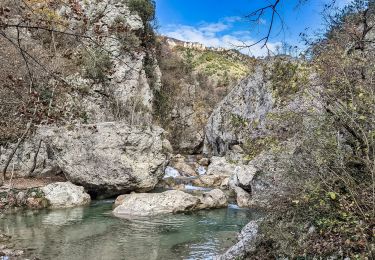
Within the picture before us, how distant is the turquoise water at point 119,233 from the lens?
10.7 meters

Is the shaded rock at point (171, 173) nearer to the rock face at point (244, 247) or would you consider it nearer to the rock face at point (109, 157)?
the rock face at point (109, 157)

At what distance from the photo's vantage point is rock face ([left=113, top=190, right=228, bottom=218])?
1555 centimetres

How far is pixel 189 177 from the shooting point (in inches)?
1002

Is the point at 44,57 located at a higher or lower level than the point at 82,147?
higher

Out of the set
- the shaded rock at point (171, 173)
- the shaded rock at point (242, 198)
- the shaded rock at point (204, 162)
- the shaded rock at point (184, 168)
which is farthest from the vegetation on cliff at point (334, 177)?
the shaded rock at point (204, 162)

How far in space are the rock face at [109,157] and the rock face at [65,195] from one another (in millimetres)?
1251

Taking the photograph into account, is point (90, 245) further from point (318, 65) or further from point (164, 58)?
point (164, 58)

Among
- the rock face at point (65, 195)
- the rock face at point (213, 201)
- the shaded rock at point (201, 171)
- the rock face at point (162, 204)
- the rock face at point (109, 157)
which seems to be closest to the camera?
the rock face at point (162, 204)

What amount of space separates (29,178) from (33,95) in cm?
1850

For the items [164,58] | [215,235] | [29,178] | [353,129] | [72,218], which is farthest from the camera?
[164,58]

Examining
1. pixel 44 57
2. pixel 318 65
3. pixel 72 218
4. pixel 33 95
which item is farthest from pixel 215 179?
pixel 33 95

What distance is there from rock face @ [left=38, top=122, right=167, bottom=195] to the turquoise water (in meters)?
2.75

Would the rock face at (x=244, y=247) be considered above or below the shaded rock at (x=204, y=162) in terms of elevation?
below

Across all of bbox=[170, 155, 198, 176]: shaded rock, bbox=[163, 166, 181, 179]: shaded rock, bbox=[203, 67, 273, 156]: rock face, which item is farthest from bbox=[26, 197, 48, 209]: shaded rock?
bbox=[203, 67, 273, 156]: rock face
